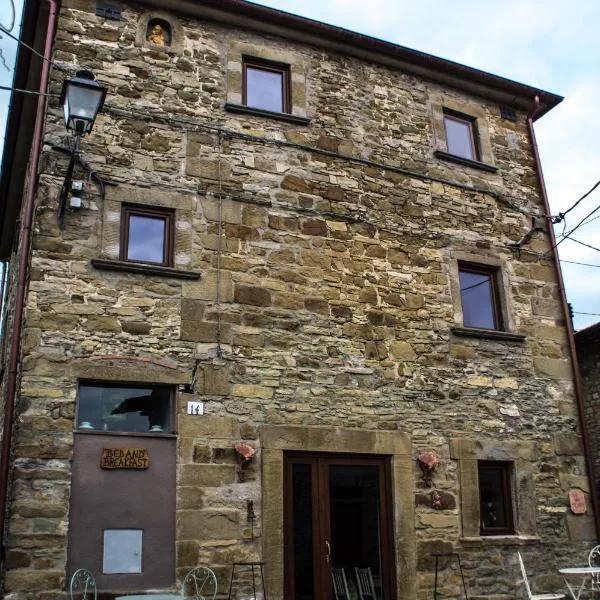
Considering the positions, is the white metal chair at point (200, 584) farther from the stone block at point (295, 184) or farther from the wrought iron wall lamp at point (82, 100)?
the stone block at point (295, 184)

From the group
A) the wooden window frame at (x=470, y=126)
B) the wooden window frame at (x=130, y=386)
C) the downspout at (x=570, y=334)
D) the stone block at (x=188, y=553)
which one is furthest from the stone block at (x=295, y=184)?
the stone block at (x=188, y=553)

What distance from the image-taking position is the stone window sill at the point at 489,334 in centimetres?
862

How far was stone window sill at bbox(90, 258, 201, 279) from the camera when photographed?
7.09m

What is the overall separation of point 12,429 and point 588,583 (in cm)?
655

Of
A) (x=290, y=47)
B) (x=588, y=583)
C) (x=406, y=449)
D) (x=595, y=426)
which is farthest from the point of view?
(x=595, y=426)

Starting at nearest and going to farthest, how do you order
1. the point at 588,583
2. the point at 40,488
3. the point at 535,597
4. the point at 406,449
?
the point at 40,488 < the point at 535,597 < the point at 406,449 < the point at 588,583

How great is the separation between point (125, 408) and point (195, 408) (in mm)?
660

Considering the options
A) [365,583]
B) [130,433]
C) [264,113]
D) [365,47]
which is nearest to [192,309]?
[130,433]

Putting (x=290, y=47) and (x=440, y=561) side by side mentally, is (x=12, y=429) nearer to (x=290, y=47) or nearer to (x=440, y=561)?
(x=440, y=561)

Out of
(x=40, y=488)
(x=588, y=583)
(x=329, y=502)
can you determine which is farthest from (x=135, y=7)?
(x=588, y=583)

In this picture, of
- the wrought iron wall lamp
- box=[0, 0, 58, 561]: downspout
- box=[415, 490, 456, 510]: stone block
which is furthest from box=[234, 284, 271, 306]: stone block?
box=[415, 490, 456, 510]: stone block

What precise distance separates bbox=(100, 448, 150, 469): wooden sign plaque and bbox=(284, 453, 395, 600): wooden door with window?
149 centimetres

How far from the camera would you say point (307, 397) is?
763 cm

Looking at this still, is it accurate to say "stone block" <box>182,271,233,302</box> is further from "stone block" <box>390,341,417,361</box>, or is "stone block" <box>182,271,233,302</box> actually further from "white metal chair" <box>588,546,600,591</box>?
"white metal chair" <box>588,546,600,591</box>
